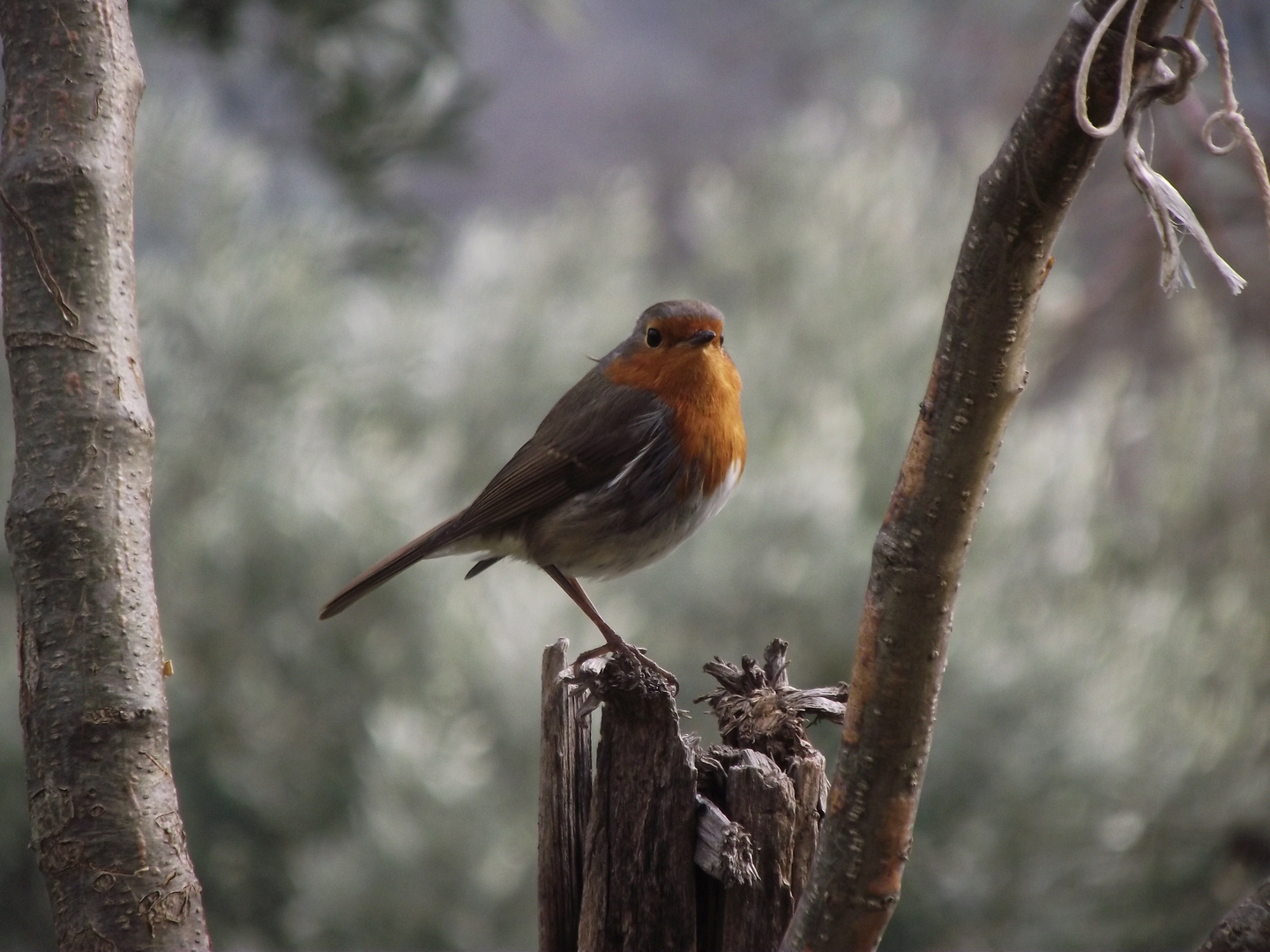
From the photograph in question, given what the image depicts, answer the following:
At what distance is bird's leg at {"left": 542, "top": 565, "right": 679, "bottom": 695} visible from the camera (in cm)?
156

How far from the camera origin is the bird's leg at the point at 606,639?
1556mm

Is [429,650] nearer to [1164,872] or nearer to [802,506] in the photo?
[802,506]

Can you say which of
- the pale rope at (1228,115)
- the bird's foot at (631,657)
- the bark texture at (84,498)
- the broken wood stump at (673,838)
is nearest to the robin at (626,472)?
the bird's foot at (631,657)

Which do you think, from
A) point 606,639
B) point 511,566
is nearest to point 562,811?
point 606,639

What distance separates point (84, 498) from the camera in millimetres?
1072

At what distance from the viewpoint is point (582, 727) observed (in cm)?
159

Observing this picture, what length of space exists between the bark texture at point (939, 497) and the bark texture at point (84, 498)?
1.78 ft

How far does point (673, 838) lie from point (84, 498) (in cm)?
70

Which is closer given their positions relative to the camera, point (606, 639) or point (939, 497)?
point (939, 497)

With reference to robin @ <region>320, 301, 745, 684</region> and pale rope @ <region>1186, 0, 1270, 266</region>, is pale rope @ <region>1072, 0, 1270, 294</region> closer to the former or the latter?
pale rope @ <region>1186, 0, 1270, 266</region>

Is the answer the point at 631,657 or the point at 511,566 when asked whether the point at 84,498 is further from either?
the point at 511,566

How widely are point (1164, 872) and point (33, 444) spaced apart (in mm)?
4211

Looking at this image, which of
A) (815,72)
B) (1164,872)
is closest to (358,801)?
(1164,872)

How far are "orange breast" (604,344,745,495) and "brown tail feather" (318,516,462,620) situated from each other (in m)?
0.43
